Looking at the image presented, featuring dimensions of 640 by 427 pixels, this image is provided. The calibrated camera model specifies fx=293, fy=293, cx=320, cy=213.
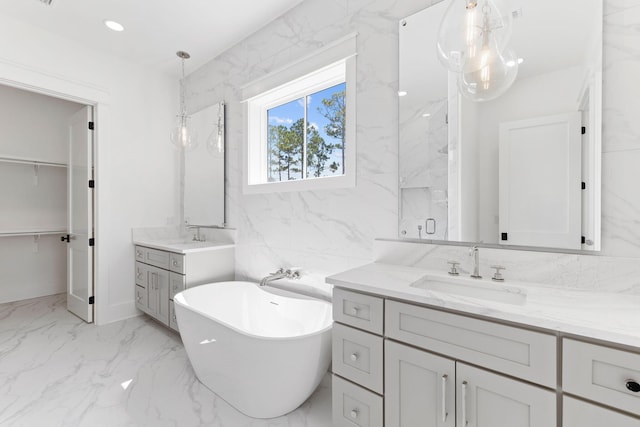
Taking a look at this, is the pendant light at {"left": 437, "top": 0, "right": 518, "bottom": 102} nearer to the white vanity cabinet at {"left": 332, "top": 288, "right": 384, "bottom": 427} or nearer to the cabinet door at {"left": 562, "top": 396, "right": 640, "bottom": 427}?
the white vanity cabinet at {"left": 332, "top": 288, "right": 384, "bottom": 427}

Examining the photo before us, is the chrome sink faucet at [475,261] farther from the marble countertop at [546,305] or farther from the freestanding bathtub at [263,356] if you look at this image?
the freestanding bathtub at [263,356]

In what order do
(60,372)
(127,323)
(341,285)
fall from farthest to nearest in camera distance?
(127,323), (60,372), (341,285)

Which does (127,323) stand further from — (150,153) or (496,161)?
(496,161)

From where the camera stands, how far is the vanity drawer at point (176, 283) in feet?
8.47

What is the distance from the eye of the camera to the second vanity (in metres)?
0.87

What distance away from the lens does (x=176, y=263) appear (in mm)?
2645

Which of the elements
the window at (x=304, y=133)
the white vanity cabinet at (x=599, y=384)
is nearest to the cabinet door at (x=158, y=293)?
the window at (x=304, y=133)

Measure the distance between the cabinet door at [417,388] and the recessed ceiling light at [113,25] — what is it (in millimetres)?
3372

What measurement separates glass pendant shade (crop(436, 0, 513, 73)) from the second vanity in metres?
1.00

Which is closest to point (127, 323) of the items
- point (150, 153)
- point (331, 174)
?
point (150, 153)

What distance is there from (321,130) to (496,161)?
4.69 feet

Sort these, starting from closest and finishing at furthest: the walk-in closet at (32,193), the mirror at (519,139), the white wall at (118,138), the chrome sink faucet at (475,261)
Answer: the mirror at (519,139)
the chrome sink faucet at (475,261)
the white wall at (118,138)
the walk-in closet at (32,193)

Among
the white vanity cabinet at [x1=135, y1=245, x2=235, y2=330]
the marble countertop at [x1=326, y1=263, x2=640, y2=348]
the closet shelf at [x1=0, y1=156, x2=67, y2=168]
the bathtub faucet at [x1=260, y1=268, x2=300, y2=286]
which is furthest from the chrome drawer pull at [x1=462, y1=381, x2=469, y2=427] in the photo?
the closet shelf at [x1=0, y1=156, x2=67, y2=168]

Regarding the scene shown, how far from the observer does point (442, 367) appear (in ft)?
3.72
